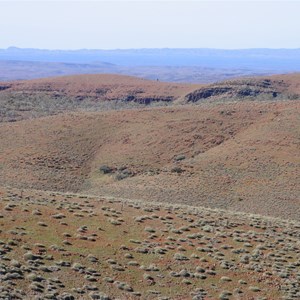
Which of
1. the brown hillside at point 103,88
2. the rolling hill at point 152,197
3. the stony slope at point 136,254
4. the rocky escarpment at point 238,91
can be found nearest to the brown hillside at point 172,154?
the rolling hill at point 152,197

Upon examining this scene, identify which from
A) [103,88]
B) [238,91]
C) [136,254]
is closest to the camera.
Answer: [136,254]

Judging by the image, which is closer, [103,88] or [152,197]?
[152,197]

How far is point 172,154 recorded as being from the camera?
5534cm

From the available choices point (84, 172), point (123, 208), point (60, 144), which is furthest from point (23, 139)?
point (123, 208)

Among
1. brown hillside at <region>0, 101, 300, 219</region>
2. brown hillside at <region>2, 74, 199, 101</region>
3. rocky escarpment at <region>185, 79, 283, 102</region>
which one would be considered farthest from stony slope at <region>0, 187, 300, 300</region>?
brown hillside at <region>2, 74, 199, 101</region>

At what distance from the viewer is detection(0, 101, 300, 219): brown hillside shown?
4412cm

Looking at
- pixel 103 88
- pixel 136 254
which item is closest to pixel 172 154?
pixel 136 254

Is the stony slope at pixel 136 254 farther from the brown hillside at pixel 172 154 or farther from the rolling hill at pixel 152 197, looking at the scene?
the brown hillside at pixel 172 154

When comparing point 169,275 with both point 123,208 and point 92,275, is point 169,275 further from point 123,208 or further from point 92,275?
point 123,208

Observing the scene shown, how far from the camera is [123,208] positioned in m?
30.8

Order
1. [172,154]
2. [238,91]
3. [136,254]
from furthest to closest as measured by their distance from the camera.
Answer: [238,91], [172,154], [136,254]

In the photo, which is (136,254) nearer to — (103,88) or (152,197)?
(152,197)

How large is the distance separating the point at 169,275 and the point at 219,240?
5.36 metres

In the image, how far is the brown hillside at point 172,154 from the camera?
1737 inches
